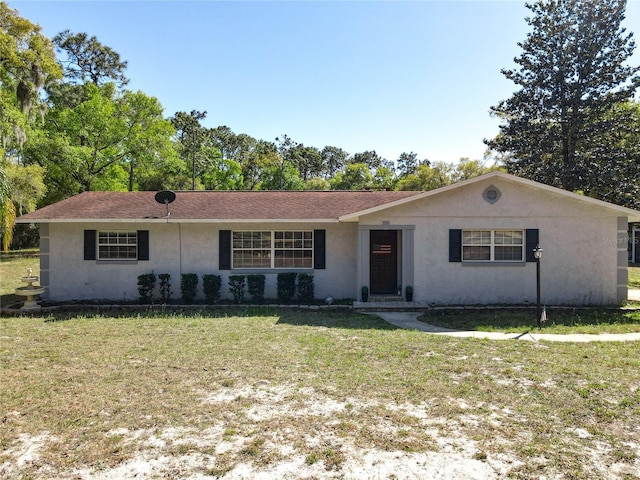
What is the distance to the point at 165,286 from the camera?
12703 mm

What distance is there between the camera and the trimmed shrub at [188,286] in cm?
1245

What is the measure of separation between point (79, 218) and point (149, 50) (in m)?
6.38

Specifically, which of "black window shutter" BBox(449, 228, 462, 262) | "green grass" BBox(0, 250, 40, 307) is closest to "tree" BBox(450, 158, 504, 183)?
"black window shutter" BBox(449, 228, 462, 262)

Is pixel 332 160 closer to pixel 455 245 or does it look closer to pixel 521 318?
pixel 455 245

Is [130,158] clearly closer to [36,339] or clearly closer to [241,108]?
[241,108]

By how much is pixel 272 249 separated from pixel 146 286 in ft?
13.2

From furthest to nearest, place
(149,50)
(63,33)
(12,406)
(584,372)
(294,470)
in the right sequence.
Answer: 1. (63,33)
2. (149,50)
3. (584,372)
4. (12,406)
5. (294,470)

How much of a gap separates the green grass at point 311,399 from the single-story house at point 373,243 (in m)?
3.96

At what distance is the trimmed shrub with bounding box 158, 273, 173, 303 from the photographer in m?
12.6

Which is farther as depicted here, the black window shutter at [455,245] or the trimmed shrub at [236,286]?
the trimmed shrub at [236,286]

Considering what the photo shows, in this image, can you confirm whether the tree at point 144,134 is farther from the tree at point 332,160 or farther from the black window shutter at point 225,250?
the tree at point 332,160

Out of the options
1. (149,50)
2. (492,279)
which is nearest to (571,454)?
(492,279)

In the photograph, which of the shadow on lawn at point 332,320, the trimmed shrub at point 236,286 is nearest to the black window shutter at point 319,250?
the shadow on lawn at point 332,320

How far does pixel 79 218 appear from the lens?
12266 mm
